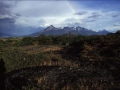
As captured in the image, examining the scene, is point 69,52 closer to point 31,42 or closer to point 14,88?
point 14,88

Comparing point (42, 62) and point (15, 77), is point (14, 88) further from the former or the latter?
point (42, 62)

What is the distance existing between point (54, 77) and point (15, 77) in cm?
310

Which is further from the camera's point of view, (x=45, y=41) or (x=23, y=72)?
(x=45, y=41)

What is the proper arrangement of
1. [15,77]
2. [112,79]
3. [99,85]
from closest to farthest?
[99,85], [112,79], [15,77]

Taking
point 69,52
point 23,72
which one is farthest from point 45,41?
point 23,72

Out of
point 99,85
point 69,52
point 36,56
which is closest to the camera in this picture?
point 99,85

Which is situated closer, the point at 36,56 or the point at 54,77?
the point at 54,77

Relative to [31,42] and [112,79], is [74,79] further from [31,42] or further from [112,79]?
[31,42]

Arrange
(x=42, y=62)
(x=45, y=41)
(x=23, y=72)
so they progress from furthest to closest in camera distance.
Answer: (x=45, y=41), (x=42, y=62), (x=23, y=72)

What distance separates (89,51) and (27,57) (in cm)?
652

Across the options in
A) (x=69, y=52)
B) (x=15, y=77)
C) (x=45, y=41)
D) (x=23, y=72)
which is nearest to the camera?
(x=15, y=77)

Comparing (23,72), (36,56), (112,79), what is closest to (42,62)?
(36,56)

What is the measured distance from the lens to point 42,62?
19938mm

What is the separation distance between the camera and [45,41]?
45906 millimetres
